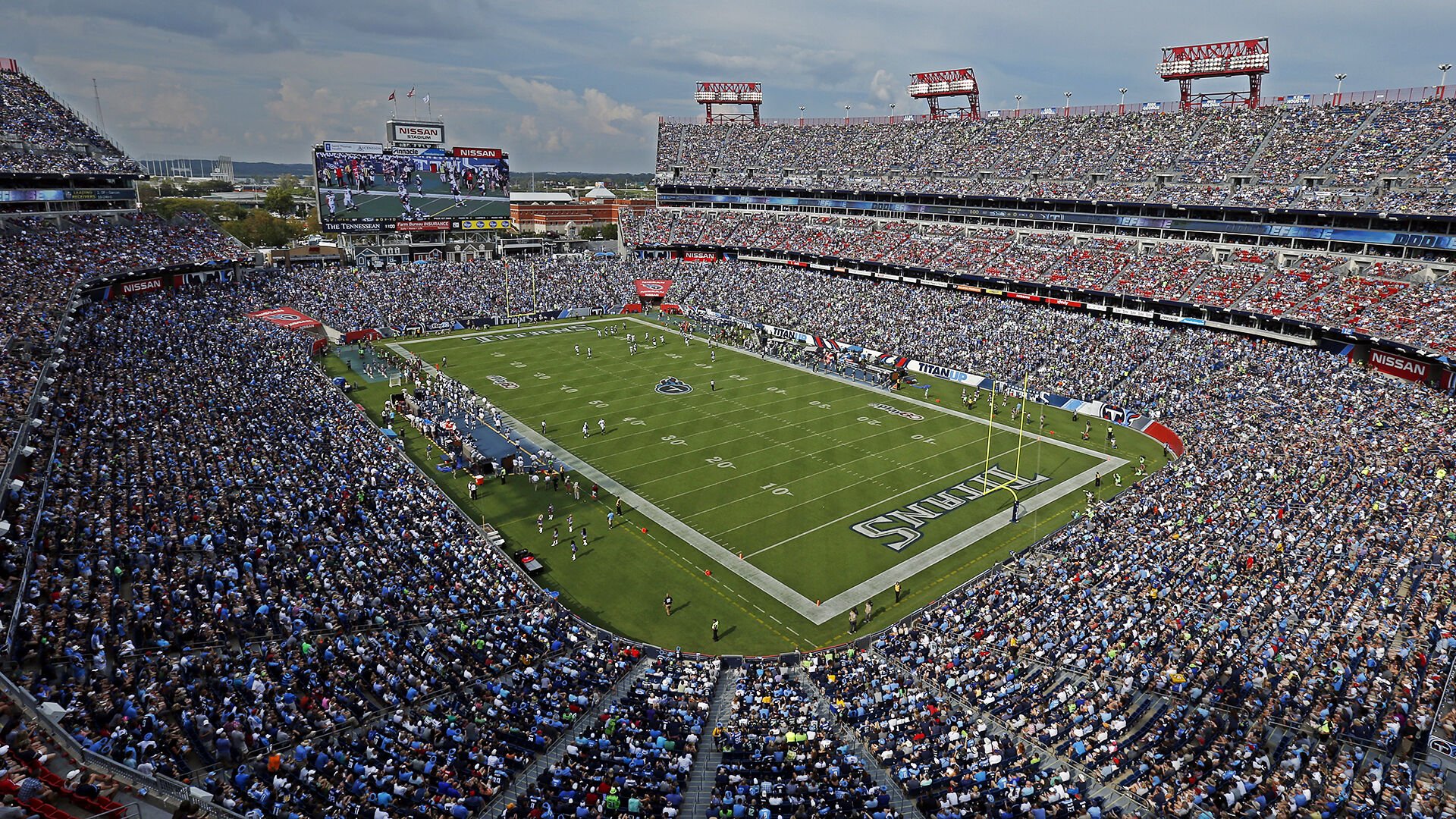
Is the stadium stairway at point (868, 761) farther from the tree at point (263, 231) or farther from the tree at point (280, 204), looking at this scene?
the tree at point (280, 204)

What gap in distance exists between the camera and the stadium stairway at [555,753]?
1348 cm

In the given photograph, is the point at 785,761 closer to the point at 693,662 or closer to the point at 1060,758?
the point at 1060,758

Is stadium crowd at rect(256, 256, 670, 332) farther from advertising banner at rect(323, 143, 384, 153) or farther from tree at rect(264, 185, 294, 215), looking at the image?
tree at rect(264, 185, 294, 215)

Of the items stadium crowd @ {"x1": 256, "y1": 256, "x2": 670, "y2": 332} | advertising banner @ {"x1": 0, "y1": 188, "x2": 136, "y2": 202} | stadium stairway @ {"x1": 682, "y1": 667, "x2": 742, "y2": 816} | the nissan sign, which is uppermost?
the nissan sign

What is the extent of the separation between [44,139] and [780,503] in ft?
184

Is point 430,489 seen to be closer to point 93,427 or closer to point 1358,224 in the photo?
point 93,427

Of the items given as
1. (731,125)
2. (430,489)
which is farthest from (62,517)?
(731,125)

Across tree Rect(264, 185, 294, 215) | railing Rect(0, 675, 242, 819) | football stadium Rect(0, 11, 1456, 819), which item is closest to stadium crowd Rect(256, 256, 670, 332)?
football stadium Rect(0, 11, 1456, 819)

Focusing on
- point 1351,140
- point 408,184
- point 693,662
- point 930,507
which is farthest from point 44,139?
point 1351,140

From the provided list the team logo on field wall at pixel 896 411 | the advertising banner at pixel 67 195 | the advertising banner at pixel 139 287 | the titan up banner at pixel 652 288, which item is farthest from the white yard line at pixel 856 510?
the advertising banner at pixel 67 195

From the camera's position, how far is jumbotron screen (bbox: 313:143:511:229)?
64438 mm

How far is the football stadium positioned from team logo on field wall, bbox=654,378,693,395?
1.03m

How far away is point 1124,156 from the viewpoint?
61.7m

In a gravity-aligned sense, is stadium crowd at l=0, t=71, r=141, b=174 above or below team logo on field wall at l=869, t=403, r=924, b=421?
above
